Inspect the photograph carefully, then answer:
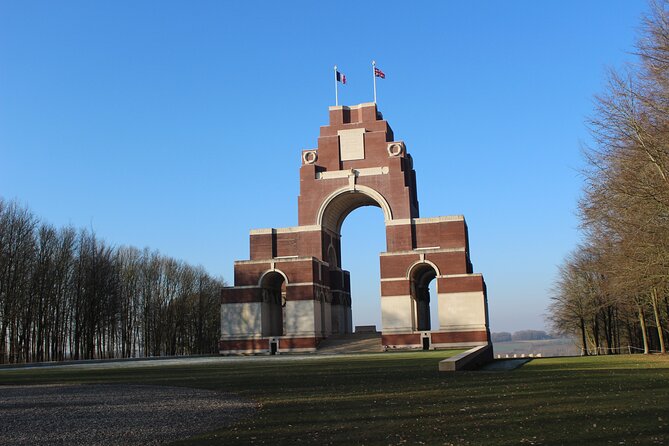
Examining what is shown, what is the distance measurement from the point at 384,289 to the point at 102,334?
29.1 meters

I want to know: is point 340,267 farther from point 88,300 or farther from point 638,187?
point 638,187

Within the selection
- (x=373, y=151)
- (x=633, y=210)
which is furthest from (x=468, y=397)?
(x=373, y=151)

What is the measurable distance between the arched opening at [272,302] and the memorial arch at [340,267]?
0.33 ft

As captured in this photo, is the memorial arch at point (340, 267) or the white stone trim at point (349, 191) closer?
the memorial arch at point (340, 267)

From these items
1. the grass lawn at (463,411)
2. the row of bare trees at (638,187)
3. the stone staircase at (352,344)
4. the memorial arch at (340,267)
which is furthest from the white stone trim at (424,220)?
the grass lawn at (463,411)

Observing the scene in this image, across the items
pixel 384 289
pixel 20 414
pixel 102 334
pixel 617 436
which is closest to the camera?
pixel 617 436

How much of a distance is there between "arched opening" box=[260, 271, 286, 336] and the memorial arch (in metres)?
0.10

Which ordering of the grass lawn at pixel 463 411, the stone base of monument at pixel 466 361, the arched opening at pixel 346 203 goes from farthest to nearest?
the arched opening at pixel 346 203 → the stone base of monument at pixel 466 361 → the grass lawn at pixel 463 411

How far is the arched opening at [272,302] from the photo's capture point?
2212 inches

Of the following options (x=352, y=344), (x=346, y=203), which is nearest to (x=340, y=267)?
(x=346, y=203)

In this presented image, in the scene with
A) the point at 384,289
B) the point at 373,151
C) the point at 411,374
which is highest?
the point at 373,151

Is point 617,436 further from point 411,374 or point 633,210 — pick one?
point 633,210

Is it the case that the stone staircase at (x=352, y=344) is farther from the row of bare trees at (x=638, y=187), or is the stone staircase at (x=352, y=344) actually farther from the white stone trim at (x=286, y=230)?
the row of bare trees at (x=638, y=187)

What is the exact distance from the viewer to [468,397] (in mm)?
13312
